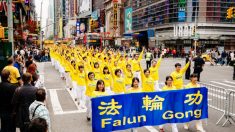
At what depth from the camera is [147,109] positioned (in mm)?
7832

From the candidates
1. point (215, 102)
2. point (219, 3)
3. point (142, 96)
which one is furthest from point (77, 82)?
point (219, 3)

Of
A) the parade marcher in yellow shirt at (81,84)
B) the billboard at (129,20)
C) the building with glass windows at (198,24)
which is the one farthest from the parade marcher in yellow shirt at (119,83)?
the billboard at (129,20)

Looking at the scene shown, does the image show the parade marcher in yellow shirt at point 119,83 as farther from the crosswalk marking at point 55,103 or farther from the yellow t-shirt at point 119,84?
the crosswalk marking at point 55,103

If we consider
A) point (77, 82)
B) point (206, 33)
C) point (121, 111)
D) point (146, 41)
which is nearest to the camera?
point (121, 111)

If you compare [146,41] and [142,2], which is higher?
[142,2]

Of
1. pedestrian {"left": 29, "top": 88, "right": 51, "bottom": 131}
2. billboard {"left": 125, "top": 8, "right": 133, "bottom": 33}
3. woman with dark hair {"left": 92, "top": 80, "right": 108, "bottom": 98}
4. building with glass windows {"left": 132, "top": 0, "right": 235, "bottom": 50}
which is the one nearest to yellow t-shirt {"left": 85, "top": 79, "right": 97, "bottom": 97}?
woman with dark hair {"left": 92, "top": 80, "right": 108, "bottom": 98}

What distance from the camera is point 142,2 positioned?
94062 mm

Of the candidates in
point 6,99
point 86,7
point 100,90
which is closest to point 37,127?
point 6,99

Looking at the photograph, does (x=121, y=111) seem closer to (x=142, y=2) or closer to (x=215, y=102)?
(x=215, y=102)

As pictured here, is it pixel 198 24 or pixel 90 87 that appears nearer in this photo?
pixel 90 87

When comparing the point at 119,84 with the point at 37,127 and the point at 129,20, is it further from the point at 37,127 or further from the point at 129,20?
the point at 129,20

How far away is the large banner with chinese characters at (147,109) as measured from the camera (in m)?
7.33

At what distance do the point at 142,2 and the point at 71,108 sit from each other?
8498 centimetres

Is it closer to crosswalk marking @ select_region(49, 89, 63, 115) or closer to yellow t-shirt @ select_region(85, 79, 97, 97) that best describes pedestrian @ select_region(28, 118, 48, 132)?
yellow t-shirt @ select_region(85, 79, 97, 97)
